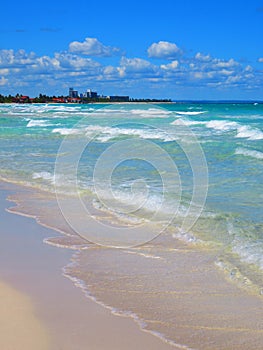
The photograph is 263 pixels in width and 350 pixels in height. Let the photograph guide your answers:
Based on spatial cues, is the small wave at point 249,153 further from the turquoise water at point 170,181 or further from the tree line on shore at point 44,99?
the tree line on shore at point 44,99

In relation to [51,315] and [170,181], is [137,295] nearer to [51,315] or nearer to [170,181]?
[51,315]

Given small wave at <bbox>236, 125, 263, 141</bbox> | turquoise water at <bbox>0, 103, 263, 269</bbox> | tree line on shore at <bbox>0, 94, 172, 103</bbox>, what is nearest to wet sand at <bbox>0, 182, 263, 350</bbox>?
turquoise water at <bbox>0, 103, 263, 269</bbox>

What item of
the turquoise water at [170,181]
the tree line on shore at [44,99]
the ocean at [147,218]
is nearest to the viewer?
the ocean at [147,218]

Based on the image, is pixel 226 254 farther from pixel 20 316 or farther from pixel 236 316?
pixel 20 316

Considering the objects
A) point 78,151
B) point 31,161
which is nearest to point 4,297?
point 31,161

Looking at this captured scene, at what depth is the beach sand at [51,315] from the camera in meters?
4.09

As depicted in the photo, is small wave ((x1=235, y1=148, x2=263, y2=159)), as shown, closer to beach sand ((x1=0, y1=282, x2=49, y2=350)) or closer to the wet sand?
the wet sand

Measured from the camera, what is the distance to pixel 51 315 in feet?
15.0

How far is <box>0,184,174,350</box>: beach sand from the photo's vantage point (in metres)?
4.09

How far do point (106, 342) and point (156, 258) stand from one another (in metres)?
2.35

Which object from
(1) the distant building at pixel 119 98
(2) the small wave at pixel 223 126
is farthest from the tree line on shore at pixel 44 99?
(2) the small wave at pixel 223 126

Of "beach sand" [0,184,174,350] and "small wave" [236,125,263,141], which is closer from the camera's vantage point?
"beach sand" [0,184,174,350]

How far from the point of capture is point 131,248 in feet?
22.5

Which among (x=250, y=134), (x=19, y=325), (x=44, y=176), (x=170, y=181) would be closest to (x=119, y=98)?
(x=250, y=134)
